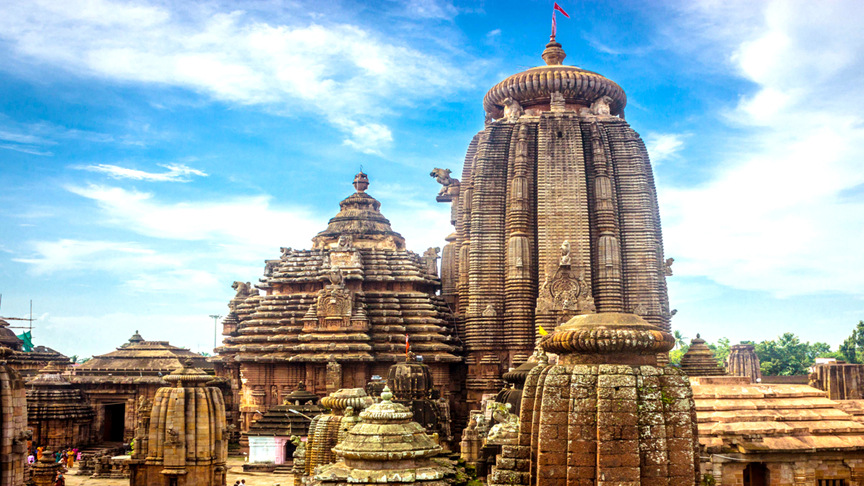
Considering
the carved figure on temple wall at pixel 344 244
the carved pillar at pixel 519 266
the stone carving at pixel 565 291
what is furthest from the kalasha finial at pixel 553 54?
the carved figure on temple wall at pixel 344 244

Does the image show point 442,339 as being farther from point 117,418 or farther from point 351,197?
point 117,418

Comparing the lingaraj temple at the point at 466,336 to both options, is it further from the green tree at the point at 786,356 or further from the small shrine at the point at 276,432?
the green tree at the point at 786,356

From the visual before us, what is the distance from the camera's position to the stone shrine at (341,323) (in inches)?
1416

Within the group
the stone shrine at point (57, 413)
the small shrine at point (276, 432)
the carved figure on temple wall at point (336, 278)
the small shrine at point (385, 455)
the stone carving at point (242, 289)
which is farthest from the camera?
the stone carving at point (242, 289)

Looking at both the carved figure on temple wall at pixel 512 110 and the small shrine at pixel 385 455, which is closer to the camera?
the small shrine at pixel 385 455

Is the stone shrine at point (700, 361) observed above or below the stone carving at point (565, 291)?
below

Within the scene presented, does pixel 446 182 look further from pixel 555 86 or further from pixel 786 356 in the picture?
pixel 786 356

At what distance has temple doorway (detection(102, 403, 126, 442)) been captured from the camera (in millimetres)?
46656

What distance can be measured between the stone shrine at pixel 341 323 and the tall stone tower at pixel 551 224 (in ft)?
7.07

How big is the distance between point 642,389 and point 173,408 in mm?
14856

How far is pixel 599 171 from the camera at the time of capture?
123 ft

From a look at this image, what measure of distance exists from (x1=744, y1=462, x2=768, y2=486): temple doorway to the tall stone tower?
15.6 metres

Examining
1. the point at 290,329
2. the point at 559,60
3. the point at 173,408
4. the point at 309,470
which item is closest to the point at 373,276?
the point at 290,329

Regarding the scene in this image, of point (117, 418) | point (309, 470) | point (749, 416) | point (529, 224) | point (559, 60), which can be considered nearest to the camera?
point (309, 470)
